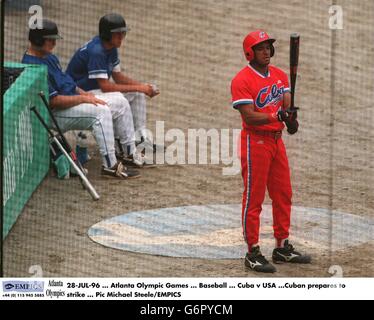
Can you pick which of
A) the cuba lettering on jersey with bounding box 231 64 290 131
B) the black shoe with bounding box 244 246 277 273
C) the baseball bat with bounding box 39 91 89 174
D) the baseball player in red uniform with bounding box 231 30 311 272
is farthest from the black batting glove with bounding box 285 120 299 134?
the baseball bat with bounding box 39 91 89 174

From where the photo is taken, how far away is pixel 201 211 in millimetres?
11344

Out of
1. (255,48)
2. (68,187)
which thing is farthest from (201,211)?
(255,48)

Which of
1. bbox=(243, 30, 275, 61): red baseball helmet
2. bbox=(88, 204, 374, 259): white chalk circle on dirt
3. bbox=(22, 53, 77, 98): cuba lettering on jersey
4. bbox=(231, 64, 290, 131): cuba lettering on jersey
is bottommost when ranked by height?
bbox=(88, 204, 374, 259): white chalk circle on dirt

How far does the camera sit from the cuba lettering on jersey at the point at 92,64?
12273mm

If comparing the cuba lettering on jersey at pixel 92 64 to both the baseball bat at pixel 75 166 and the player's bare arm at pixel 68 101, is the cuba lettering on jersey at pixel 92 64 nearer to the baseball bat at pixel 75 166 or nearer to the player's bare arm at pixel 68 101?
the player's bare arm at pixel 68 101

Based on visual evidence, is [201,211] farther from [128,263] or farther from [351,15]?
[351,15]

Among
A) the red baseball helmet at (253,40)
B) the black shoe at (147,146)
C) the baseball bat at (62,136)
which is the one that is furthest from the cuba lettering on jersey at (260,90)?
the black shoe at (147,146)

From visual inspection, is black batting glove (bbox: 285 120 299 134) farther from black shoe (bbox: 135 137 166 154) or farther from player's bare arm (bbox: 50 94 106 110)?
black shoe (bbox: 135 137 166 154)

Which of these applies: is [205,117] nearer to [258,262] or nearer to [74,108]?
[74,108]

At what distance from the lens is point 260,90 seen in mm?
9773

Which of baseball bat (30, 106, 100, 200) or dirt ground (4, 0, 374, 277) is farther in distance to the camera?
baseball bat (30, 106, 100, 200)

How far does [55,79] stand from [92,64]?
0.38 meters

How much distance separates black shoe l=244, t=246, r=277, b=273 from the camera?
9.95m

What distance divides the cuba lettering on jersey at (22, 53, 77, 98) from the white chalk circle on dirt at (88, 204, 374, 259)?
1493 mm
